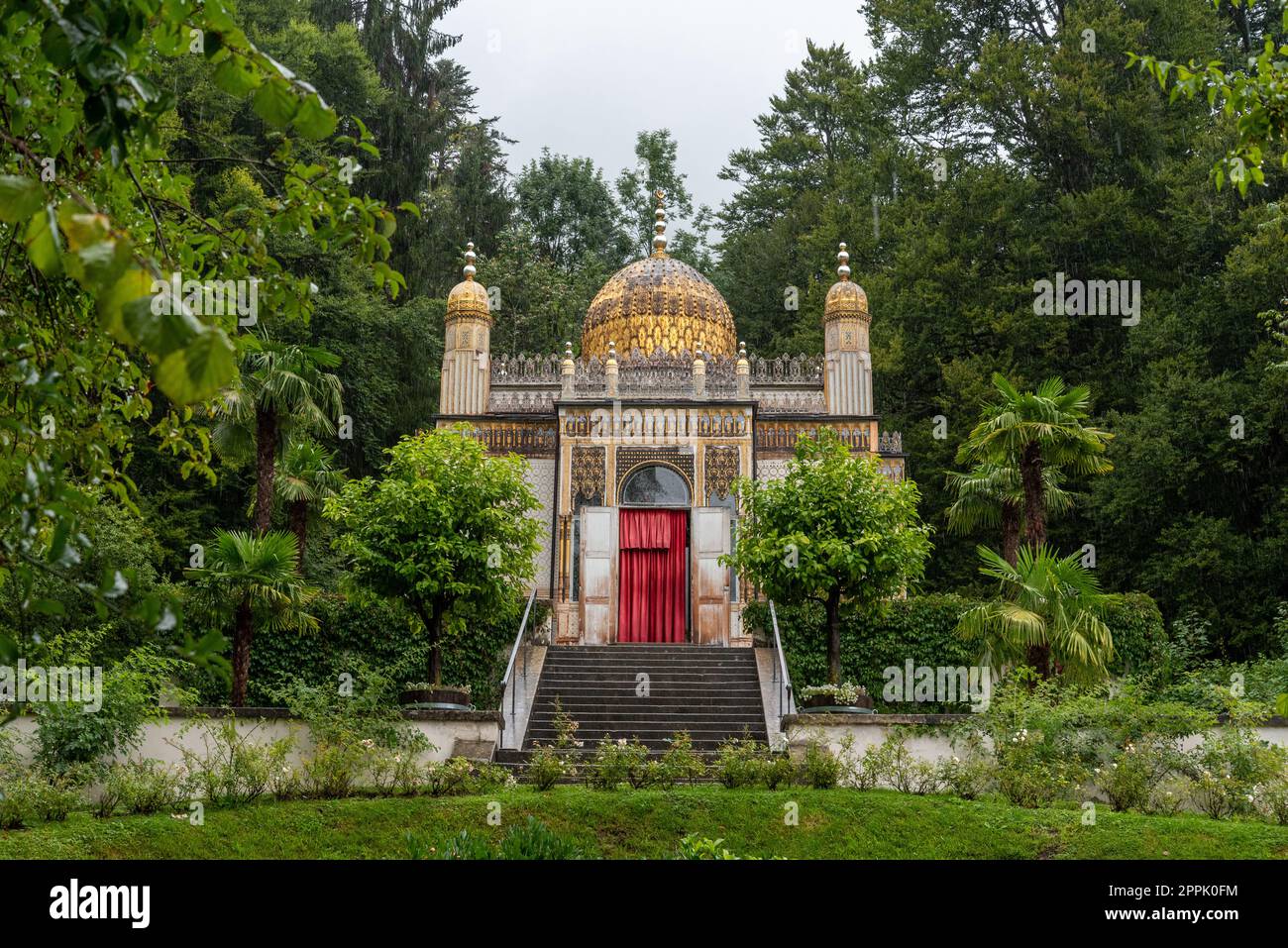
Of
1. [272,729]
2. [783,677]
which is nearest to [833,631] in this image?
[783,677]

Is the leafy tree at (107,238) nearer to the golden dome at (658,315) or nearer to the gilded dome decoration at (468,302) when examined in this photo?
the gilded dome decoration at (468,302)

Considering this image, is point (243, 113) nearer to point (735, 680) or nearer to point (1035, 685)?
point (735, 680)

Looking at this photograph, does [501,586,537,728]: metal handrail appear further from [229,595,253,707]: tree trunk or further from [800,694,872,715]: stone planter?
[800,694,872,715]: stone planter

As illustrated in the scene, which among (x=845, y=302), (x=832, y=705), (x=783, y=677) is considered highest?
(x=845, y=302)

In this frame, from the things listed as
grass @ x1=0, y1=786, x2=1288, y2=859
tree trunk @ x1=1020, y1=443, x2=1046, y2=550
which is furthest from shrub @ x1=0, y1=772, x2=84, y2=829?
tree trunk @ x1=1020, y1=443, x2=1046, y2=550

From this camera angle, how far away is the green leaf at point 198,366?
312 cm

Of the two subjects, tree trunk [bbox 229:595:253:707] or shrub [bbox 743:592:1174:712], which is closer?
tree trunk [bbox 229:595:253:707]

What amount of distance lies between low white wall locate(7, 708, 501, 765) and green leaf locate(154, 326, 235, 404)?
12271 mm

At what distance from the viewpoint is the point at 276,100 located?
419 centimetres

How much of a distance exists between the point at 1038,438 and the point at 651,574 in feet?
29.4

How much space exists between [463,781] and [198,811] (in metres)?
2.87

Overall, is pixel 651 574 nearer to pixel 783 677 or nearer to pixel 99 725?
pixel 783 677

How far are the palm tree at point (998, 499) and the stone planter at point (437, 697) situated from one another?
9487mm

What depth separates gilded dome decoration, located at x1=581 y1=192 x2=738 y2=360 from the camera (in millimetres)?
28484
